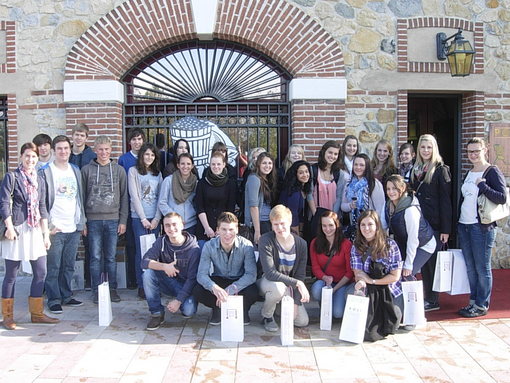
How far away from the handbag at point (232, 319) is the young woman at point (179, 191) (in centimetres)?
137

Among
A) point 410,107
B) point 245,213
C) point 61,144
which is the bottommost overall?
point 245,213

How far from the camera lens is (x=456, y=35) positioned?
5.98 meters

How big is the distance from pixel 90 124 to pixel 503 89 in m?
5.12

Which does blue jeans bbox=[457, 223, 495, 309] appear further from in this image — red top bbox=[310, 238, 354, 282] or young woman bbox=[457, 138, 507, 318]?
red top bbox=[310, 238, 354, 282]

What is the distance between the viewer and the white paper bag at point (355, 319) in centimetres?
410

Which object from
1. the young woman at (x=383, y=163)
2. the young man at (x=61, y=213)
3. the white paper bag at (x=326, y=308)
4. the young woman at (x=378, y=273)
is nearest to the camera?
the young woman at (x=378, y=273)

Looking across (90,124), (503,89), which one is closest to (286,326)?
(90,124)

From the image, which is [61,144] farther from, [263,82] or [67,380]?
[263,82]

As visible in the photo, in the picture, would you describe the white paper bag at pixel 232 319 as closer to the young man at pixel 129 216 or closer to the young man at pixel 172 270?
the young man at pixel 172 270

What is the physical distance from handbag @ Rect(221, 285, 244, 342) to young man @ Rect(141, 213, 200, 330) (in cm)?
50

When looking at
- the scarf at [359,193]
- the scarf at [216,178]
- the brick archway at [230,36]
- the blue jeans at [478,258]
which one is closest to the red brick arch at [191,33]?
the brick archway at [230,36]

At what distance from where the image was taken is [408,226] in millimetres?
4602

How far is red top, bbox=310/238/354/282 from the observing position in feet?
15.1

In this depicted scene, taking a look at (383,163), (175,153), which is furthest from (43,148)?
(383,163)
